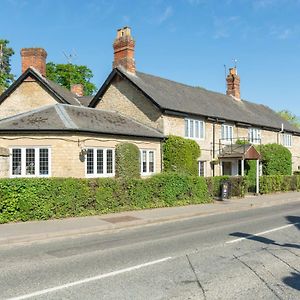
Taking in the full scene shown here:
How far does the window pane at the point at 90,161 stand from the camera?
2172 cm

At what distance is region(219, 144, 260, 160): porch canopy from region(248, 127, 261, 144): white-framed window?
4047 mm

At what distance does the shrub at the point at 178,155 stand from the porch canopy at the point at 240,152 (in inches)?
204

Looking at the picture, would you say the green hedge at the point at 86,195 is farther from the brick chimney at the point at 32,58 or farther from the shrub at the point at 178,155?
the brick chimney at the point at 32,58

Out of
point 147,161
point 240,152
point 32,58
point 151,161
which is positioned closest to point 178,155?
point 151,161

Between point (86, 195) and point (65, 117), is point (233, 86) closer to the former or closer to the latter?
point (65, 117)

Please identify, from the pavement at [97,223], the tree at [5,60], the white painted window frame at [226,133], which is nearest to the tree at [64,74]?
the tree at [5,60]

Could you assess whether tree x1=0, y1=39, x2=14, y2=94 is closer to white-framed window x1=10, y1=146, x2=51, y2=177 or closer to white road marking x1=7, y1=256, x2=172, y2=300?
white-framed window x1=10, y1=146, x2=51, y2=177

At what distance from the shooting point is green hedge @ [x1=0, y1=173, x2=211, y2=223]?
1393cm


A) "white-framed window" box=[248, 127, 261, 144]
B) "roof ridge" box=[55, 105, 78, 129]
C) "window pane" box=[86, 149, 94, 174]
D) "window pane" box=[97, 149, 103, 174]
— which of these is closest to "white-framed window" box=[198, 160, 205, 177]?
"white-framed window" box=[248, 127, 261, 144]

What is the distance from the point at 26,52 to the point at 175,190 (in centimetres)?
1699

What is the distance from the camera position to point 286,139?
42.6 m

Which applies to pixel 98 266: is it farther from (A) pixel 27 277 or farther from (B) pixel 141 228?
(B) pixel 141 228

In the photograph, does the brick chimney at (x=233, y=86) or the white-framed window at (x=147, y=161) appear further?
the brick chimney at (x=233, y=86)

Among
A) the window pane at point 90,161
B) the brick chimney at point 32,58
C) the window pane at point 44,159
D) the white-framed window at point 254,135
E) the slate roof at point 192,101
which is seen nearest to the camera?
the window pane at point 44,159
